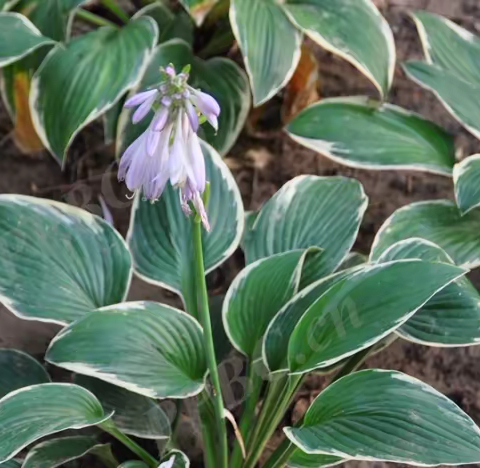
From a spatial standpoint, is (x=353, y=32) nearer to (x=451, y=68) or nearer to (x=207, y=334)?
(x=451, y=68)

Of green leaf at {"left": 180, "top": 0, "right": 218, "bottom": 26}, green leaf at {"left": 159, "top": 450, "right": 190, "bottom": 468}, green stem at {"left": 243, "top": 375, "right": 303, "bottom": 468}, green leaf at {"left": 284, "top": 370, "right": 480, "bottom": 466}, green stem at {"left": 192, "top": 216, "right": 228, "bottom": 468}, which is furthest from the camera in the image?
green leaf at {"left": 180, "top": 0, "right": 218, "bottom": 26}

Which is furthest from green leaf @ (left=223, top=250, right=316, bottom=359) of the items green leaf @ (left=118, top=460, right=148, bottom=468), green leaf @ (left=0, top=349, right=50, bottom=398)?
green leaf @ (left=0, top=349, right=50, bottom=398)

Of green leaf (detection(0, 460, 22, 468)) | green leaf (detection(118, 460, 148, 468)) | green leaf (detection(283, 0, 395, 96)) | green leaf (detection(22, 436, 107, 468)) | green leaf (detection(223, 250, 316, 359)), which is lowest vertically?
green leaf (detection(0, 460, 22, 468))

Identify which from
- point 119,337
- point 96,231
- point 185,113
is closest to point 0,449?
point 119,337

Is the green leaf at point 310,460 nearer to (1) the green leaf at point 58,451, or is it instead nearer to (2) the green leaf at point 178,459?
(2) the green leaf at point 178,459

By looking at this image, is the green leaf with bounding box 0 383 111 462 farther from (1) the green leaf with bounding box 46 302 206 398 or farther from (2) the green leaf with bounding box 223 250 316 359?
(2) the green leaf with bounding box 223 250 316 359

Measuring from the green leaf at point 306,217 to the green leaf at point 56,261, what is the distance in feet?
0.77

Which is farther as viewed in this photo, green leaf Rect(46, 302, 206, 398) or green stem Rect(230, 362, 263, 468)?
green stem Rect(230, 362, 263, 468)

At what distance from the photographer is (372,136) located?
130 centimetres

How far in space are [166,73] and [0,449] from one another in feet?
1.74

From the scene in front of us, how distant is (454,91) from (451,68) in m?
0.07

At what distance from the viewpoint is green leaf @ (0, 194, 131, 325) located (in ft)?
3.37

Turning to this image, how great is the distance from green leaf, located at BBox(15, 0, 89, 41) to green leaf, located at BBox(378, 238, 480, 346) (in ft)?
2.42

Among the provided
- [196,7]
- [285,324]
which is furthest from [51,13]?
[285,324]
